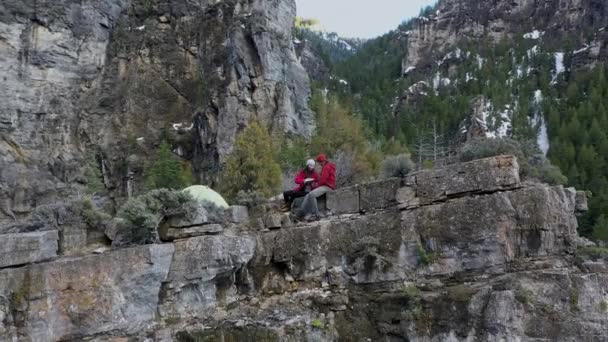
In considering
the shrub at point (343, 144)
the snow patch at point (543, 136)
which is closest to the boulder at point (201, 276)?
the shrub at point (343, 144)

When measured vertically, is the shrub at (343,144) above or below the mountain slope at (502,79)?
below

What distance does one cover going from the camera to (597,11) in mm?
99312

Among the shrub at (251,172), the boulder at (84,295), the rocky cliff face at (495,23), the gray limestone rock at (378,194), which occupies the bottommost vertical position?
the boulder at (84,295)

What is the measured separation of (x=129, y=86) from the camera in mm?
39375

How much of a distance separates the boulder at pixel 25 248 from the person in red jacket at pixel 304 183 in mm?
4203

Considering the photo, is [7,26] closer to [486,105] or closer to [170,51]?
[170,51]

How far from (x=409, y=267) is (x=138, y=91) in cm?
3460

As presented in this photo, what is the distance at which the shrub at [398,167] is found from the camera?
9.15 meters

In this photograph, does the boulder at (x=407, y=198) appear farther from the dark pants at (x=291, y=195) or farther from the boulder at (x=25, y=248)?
the boulder at (x=25, y=248)

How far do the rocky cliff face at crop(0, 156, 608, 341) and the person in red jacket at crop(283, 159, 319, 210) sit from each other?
1192mm

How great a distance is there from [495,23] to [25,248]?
118 meters

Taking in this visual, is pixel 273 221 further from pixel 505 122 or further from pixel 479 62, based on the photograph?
pixel 479 62

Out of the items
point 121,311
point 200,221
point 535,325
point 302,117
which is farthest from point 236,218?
point 302,117

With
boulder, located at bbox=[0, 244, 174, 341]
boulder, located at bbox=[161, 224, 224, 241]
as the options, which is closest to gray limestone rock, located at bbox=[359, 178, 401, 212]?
boulder, located at bbox=[161, 224, 224, 241]
